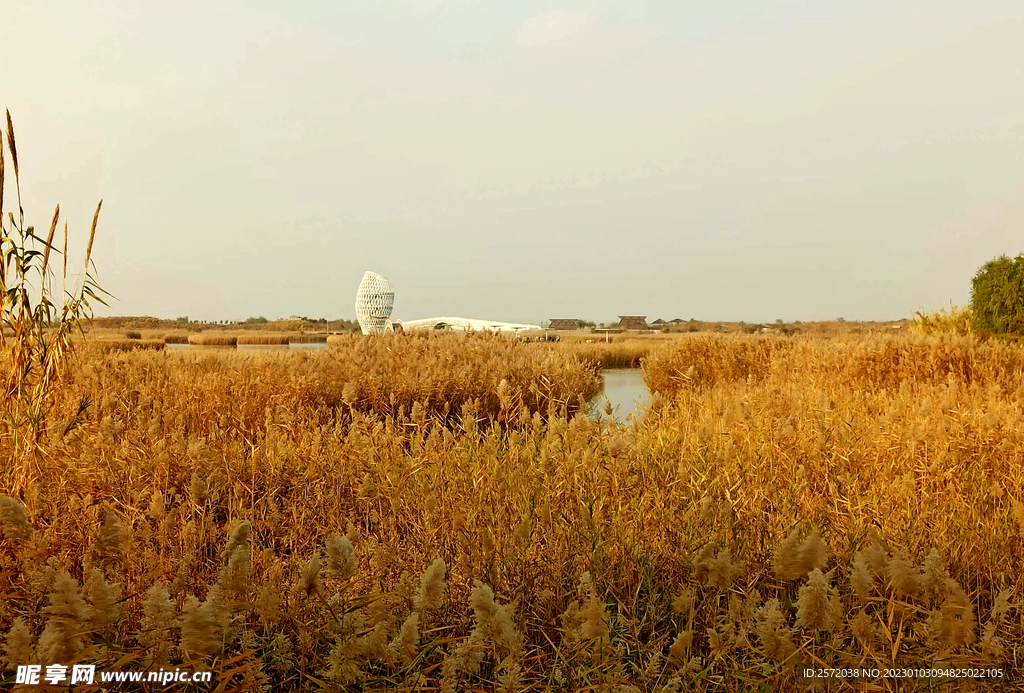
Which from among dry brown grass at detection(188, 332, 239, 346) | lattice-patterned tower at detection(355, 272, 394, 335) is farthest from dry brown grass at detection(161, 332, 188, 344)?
lattice-patterned tower at detection(355, 272, 394, 335)

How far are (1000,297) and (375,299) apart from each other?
40.7 m

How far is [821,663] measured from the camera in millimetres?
1548

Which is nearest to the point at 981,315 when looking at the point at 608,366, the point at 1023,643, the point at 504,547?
the point at 608,366

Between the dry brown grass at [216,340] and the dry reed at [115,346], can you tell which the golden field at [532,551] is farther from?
the dry brown grass at [216,340]

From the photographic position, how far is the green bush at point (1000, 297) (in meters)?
11.3

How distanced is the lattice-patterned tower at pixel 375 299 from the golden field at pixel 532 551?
42.7 meters

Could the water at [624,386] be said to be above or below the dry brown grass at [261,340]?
below

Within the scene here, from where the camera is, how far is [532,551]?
225 cm

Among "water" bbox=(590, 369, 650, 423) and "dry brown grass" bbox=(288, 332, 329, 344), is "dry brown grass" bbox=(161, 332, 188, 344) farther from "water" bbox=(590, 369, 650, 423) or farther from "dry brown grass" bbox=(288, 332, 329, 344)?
"water" bbox=(590, 369, 650, 423)

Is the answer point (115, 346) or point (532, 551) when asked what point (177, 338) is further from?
point (532, 551)

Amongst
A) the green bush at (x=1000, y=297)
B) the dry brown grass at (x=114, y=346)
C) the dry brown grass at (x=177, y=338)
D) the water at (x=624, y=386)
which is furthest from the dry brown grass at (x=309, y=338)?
the green bush at (x=1000, y=297)

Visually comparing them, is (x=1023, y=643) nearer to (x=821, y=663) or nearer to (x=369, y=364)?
(x=821, y=663)

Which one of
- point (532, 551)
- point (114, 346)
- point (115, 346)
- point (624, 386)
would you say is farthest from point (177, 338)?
point (532, 551)

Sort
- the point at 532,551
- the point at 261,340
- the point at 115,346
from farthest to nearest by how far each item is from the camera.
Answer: the point at 261,340 < the point at 115,346 < the point at 532,551
